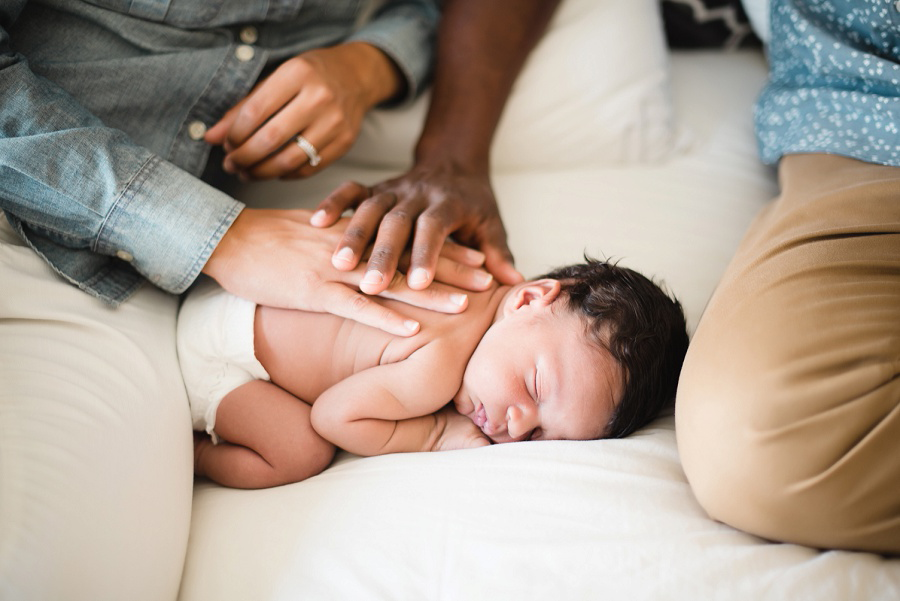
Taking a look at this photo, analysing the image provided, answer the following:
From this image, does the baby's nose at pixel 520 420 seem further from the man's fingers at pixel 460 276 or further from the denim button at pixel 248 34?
the denim button at pixel 248 34

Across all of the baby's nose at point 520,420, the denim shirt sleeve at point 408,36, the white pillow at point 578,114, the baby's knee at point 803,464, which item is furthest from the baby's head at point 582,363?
the denim shirt sleeve at point 408,36

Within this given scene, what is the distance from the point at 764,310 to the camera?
79 centimetres

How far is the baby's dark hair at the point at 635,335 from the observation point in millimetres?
984

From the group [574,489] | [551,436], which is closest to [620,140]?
[551,436]

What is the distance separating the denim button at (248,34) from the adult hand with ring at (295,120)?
87 millimetres

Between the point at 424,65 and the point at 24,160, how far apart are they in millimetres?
824

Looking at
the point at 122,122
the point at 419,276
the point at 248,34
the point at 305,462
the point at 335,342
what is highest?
the point at 248,34

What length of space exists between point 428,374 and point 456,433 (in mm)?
114

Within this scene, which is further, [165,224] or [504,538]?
[165,224]

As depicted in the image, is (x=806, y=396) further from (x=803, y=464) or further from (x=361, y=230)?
(x=361, y=230)

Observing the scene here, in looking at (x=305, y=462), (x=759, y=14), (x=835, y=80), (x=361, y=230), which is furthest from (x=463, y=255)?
(x=759, y=14)

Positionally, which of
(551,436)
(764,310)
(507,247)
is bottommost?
(551,436)

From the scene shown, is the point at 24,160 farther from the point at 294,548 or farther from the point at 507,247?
the point at 507,247

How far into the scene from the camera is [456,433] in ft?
3.45
